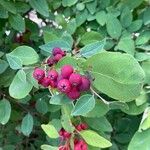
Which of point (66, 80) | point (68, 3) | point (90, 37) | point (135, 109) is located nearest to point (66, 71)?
point (66, 80)

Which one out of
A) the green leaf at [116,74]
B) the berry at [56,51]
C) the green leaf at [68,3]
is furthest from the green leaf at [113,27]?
the green leaf at [116,74]

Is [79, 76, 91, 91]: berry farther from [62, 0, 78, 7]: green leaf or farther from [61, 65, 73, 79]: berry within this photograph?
[62, 0, 78, 7]: green leaf

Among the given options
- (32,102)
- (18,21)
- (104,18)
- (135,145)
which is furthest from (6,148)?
(135,145)

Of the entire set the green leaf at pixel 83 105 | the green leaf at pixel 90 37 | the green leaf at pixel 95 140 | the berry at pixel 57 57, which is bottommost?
the green leaf at pixel 95 140

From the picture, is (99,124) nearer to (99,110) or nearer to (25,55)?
(99,110)

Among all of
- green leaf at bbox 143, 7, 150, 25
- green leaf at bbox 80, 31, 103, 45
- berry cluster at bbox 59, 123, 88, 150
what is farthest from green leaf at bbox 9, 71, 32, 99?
green leaf at bbox 143, 7, 150, 25

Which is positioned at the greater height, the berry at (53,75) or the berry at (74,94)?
the berry at (53,75)

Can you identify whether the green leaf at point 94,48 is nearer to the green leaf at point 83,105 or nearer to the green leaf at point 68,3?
the green leaf at point 83,105
